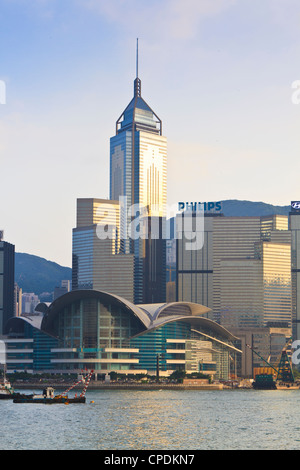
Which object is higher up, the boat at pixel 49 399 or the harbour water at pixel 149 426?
the harbour water at pixel 149 426

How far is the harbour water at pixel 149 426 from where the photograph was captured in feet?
253

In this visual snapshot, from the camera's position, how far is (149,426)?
9200cm

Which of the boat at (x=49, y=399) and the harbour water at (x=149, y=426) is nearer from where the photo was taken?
the harbour water at (x=149, y=426)

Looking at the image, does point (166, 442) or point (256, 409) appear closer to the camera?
point (166, 442)

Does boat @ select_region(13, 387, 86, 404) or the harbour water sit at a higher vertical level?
the harbour water

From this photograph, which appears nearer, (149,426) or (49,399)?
(149,426)

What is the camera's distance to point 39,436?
8375 cm

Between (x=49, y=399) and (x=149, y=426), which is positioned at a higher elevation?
(x=149, y=426)

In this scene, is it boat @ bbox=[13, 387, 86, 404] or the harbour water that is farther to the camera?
boat @ bbox=[13, 387, 86, 404]

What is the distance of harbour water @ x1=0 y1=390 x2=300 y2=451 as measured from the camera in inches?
3041
